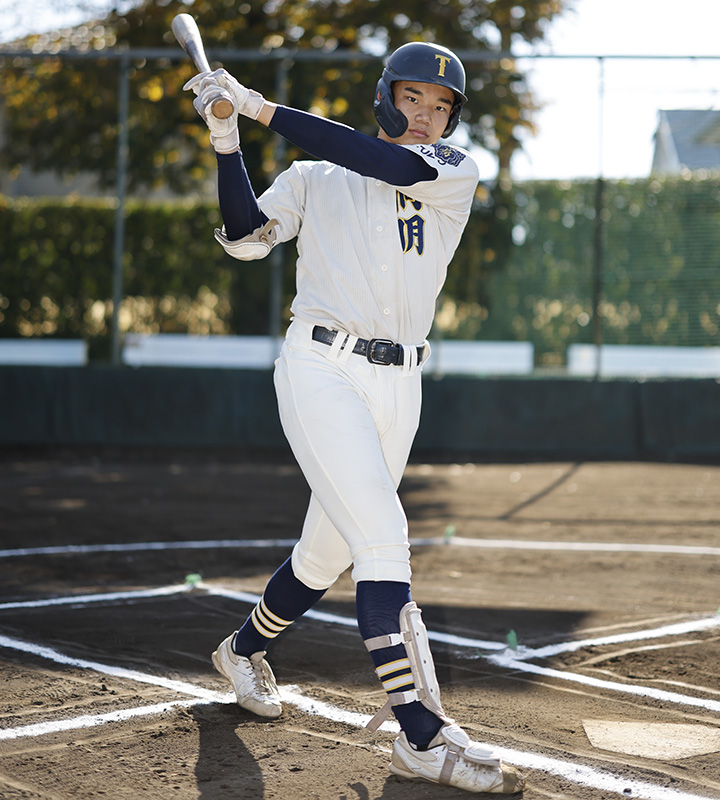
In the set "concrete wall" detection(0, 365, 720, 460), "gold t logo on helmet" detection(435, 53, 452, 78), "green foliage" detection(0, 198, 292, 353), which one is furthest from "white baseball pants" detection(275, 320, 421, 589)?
"green foliage" detection(0, 198, 292, 353)

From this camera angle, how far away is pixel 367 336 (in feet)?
11.7

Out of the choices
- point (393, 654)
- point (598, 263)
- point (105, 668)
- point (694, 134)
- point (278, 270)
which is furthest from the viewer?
point (598, 263)

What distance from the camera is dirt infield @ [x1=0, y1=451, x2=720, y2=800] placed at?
3.29 metres

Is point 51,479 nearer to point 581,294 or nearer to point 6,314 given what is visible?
point 6,314

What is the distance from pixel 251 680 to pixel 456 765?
1.03m

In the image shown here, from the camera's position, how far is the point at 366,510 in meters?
3.37

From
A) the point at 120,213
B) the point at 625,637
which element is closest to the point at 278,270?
the point at 120,213

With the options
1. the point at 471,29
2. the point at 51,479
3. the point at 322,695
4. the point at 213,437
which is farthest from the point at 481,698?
the point at 471,29

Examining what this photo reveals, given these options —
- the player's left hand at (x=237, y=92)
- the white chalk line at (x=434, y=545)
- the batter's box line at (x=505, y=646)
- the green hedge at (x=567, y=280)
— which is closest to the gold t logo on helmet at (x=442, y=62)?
the player's left hand at (x=237, y=92)

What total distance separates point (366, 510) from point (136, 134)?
1421 cm

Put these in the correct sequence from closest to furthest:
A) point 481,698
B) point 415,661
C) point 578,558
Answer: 1. point 415,661
2. point 481,698
3. point 578,558

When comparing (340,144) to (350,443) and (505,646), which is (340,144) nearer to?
(350,443)

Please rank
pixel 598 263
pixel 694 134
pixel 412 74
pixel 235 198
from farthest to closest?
pixel 598 263, pixel 694 134, pixel 412 74, pixel 235 198

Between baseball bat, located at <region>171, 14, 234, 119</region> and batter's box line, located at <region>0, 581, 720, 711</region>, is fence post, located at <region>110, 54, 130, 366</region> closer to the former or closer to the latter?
batter's box line, located at <region>0, 581, 720, 711</region>
